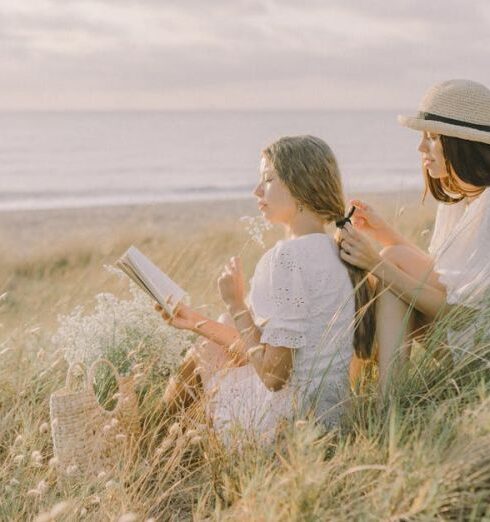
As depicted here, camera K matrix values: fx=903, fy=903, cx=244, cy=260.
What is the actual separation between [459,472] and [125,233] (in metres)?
11.4

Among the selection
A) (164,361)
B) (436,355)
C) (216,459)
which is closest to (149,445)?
(216,459)

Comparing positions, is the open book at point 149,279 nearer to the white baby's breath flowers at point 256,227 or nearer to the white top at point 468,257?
the white baby's breath flowers at point 256,227

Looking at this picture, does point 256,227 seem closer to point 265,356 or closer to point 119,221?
point 265,356

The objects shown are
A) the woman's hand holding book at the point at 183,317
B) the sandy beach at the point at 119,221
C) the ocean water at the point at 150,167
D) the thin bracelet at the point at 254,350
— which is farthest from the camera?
the ocean water at the point at 150,167

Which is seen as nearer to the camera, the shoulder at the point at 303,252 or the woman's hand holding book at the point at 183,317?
the shoulder at the point at 303,252

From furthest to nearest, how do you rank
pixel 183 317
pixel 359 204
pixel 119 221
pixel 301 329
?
pixel 119 221 < pixel 359 204 < pixel 183 317 < pixel 301 329

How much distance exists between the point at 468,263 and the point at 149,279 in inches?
55.3

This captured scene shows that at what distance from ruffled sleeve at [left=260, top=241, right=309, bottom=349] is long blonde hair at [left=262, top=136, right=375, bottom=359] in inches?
11.1

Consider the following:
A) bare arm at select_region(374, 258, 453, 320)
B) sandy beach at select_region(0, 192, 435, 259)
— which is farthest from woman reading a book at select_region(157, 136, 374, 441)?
sandy beach at select_region(0, 192, 435, 259)

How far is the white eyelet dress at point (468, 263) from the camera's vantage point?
381 centimetres

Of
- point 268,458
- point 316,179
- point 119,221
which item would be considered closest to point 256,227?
point 316,179

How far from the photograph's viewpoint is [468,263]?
3.96m

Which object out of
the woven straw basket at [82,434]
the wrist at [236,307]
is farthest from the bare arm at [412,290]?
the woven straw basket at [82,434]

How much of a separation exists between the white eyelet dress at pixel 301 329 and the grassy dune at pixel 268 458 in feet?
0.48
